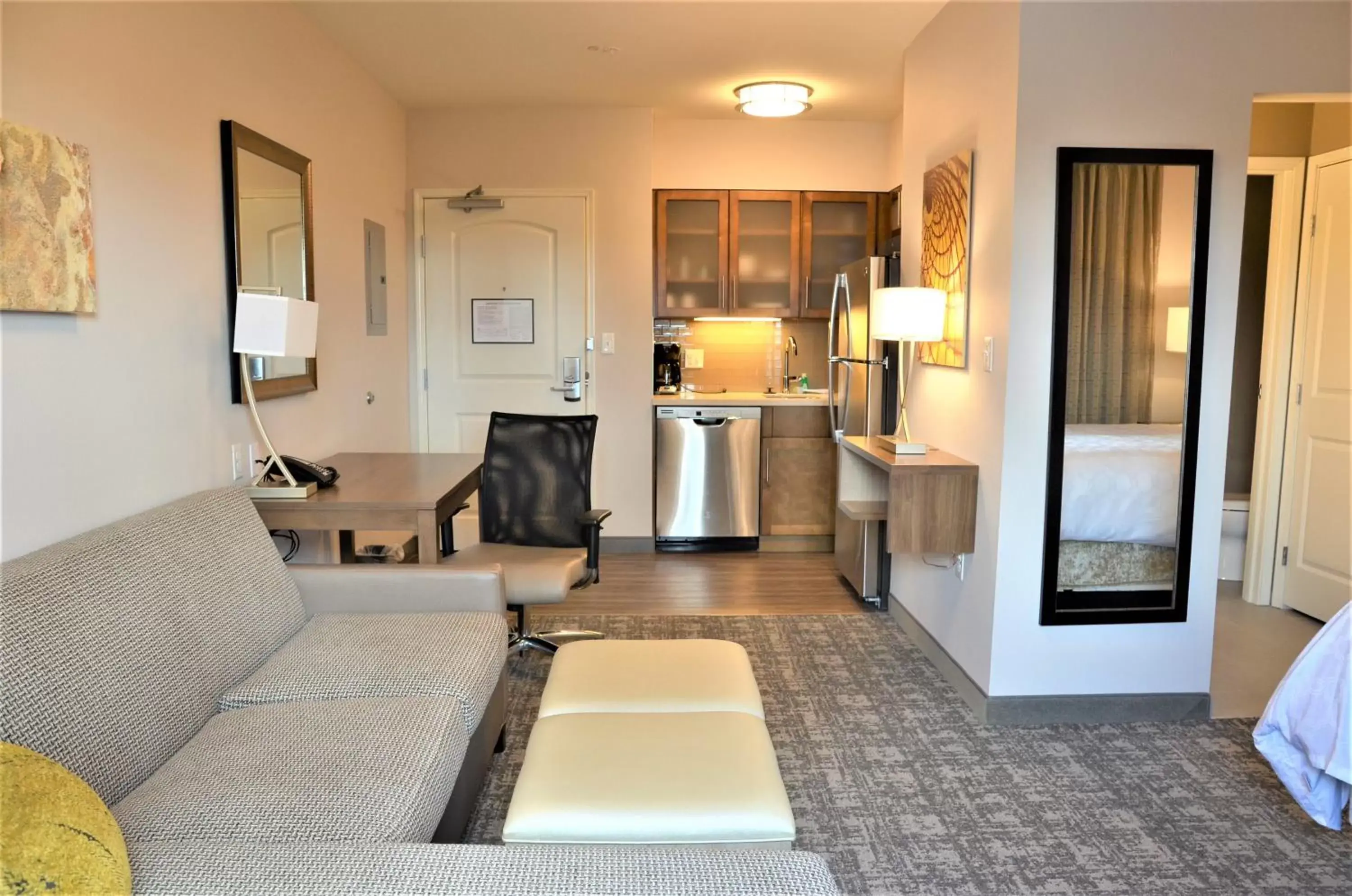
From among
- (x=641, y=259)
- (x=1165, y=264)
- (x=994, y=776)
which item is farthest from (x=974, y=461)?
(x=641, y=259)

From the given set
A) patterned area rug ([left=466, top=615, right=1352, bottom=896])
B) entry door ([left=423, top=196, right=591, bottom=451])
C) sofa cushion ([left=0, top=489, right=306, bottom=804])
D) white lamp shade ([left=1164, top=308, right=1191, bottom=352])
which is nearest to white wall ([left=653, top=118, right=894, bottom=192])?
entry door ([left=423, top=196, right=591, bottom=451])

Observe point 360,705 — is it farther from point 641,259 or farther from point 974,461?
point 641,259

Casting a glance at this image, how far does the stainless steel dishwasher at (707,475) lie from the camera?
5.46 meters

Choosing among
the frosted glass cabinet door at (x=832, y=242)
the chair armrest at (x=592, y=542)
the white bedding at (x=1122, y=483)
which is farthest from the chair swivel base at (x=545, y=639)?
the frosted glass cabinet door at (x=832, y=242)

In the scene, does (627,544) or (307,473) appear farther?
(627,544)

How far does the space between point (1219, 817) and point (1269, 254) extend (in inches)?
115

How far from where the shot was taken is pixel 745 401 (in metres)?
5.47

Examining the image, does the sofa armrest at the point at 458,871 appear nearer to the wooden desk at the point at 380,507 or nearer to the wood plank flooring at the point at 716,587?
the wooden desk at the point at 380,507

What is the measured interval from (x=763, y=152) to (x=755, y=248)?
58 cm

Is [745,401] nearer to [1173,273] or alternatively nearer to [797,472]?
[797,472]

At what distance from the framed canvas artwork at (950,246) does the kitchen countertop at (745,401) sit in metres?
1.60

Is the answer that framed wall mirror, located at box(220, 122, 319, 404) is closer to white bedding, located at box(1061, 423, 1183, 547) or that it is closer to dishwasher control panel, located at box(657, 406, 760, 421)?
dishwasher control panel, located at box(657, 406, 760, 421)

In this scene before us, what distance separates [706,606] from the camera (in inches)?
176

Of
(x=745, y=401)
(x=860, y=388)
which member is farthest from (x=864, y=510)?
(x=745, y=401)
